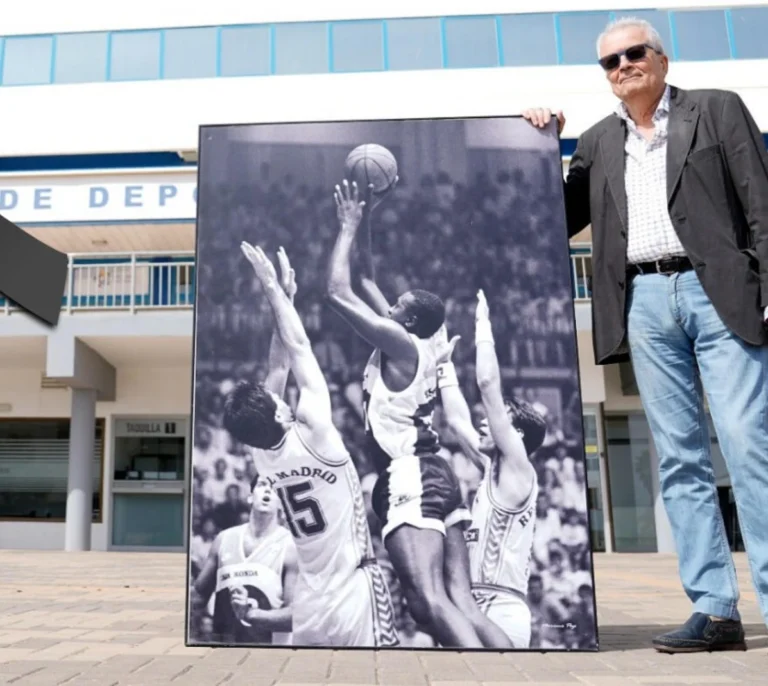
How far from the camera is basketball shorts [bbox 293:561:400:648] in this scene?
2441 millimetres

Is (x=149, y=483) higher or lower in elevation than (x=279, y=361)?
lower

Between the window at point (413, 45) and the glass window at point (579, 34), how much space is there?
101 inches

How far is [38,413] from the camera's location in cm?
1426

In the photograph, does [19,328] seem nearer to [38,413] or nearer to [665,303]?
[38,413]

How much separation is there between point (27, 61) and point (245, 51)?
15.2 feet

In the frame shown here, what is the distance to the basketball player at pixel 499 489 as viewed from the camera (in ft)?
7.94

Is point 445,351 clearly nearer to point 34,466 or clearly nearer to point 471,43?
point 34,466

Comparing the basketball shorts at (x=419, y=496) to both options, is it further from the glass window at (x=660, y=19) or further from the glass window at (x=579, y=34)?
the glass window at (x=660, y=19)

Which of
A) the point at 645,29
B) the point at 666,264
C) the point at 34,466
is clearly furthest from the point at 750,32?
the point at 666,264

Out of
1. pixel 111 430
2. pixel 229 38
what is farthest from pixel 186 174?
pixel 111 430

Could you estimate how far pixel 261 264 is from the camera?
2.68m

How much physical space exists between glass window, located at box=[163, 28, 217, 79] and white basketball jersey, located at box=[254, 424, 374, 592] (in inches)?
638

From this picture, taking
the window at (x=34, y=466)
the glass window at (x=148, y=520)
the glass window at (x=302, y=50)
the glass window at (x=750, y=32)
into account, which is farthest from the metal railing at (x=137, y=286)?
the glass window at (x=750, y=32)

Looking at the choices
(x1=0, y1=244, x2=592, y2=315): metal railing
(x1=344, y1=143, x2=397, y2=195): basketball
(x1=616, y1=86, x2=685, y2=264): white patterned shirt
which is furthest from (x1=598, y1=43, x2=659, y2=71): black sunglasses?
(x1=0, y1=244, x2=592, y2=315): metal railing
